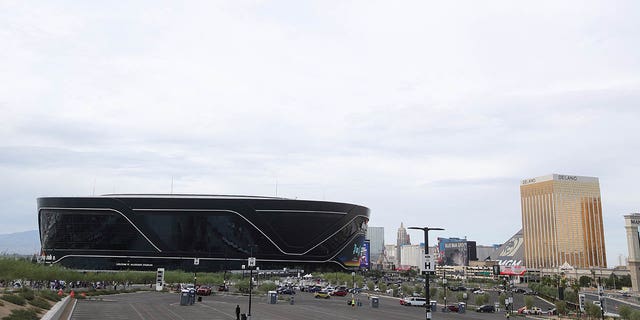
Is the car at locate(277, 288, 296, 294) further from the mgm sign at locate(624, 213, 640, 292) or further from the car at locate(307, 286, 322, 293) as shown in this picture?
the mgm sign at locate(624, 213, 640, 292)

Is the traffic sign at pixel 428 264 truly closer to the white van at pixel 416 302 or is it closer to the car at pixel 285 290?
the white van at pixel 416 302

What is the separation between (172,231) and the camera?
15275cm

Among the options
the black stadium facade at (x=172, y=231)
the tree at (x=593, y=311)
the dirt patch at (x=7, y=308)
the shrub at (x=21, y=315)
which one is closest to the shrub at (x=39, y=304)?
the dirt patch at (x=7, y=308)

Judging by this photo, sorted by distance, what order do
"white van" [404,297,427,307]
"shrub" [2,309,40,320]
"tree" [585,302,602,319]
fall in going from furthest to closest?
"white van" [404,297,427,307]
"tree" [585,302,602,319]
"shrub" [2,309,40,320]

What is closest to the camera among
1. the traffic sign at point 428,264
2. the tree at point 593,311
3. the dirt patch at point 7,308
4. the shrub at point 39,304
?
the traffic sign at point 428,264

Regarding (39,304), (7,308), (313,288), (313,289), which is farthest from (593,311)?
(7,308)

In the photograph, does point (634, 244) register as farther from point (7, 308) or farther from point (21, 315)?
point (21, 315)

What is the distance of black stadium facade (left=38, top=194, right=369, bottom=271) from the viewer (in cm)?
15112

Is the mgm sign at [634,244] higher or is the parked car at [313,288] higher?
the mgm sign at [634,244]

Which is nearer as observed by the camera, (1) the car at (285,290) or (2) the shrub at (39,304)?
(2) the shrub at (39,304)

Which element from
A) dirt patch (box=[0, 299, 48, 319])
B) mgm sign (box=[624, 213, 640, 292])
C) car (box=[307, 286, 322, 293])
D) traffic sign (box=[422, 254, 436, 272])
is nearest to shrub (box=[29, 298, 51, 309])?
dirt patch (box=[0, 299, 48, 319])

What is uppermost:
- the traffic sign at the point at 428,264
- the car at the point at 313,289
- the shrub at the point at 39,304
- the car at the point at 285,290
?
the traffic sign at the point at 428,264

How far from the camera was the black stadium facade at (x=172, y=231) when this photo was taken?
151125mm

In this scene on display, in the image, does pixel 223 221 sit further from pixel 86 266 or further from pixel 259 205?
pixel 86 266
